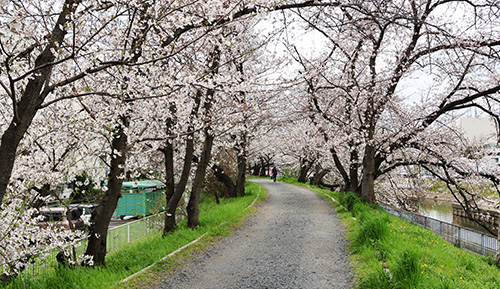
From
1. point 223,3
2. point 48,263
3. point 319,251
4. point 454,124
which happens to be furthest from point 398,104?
point 48,263

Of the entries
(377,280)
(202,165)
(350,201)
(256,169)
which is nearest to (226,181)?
(350,201)

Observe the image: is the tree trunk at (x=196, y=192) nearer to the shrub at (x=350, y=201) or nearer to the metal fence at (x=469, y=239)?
the shrub at (x=350, y=201)

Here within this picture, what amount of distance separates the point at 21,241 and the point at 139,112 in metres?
4.43

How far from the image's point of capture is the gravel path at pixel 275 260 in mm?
6113

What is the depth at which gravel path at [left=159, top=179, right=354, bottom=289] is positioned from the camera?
6.11 m

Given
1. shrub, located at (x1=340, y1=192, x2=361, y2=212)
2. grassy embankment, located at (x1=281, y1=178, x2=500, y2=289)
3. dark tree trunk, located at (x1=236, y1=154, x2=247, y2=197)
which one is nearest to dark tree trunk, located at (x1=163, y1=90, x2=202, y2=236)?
grassy embankment, located at (x1=281, y1=178, x2=500, y2=289)

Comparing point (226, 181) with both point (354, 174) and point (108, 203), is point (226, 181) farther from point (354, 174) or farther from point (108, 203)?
point (108, 203)

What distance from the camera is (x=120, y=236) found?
417 inches

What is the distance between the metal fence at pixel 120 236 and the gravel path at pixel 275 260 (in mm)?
2438

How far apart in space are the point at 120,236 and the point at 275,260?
543 centimetres

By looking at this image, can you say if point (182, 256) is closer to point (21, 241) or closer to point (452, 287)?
point (21, 241)

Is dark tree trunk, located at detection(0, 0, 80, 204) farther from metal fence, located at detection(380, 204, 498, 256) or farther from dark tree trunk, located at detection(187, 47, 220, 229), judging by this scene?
metal fence, located at detection(380, 204, 498, 256)

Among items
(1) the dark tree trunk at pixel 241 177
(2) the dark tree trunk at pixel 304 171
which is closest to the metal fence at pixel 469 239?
(1) the dark tree trunk at pixel 241 177

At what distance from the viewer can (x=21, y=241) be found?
5328 millimetres
